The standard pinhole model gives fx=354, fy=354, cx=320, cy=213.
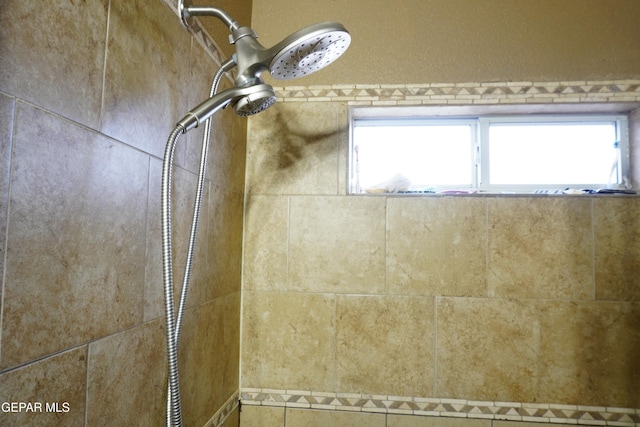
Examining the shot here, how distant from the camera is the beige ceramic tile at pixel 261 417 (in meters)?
1.28

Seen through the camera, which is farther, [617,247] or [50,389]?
[617,247]

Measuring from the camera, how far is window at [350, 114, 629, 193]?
1.41 metres

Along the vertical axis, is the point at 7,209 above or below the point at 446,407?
above

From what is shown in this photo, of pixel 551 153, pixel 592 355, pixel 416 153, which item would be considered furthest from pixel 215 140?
pixel 592 355

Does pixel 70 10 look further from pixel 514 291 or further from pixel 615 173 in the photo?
pixel 615 173

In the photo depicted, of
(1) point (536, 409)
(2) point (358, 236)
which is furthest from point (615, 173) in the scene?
(2) point (358, 236)

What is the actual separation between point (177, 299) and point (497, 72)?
52.0 inches

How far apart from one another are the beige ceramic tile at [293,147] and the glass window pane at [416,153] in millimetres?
179

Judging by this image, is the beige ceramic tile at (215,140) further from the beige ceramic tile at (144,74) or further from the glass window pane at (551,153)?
the glass window pane at (551,153)

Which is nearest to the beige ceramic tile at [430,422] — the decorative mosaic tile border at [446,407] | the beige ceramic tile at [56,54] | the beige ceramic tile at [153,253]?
the decorative mosaic tile border at [446,407]

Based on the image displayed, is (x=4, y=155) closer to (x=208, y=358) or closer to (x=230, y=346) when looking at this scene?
(x=208, y=358)

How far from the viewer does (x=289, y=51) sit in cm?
64

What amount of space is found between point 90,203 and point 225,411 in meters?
0.89

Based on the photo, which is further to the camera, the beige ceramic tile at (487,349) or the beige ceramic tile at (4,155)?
the beige ceramic tile at (487,349)
